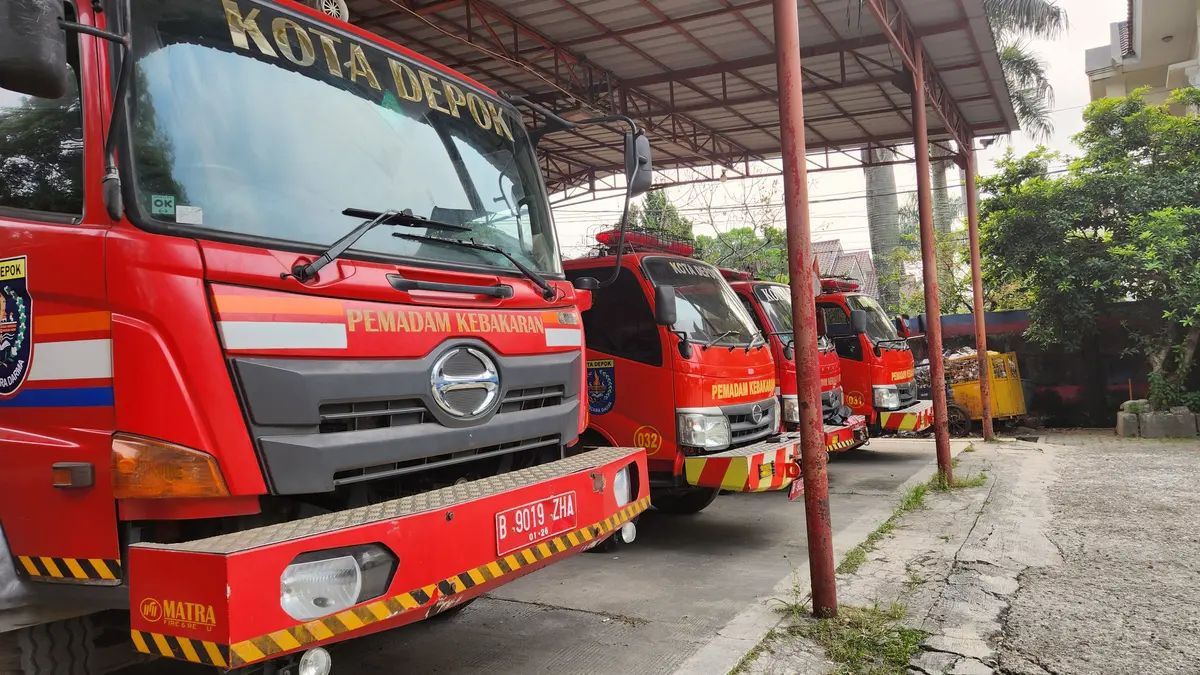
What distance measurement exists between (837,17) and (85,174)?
312 inches

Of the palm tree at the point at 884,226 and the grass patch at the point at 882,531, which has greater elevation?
the palm tree at the point at 884,226

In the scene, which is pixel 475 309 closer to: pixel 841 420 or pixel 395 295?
pixel 395 295

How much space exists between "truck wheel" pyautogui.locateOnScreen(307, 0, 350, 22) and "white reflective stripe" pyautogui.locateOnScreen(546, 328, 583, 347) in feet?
5.30

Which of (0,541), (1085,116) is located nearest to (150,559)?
(0,541)

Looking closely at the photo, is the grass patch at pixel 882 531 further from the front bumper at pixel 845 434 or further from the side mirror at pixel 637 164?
the side mirror at pixel 637 164

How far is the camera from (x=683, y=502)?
643cm

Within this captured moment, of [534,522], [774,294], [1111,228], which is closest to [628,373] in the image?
[534,522]

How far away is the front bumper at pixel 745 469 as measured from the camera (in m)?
5.11

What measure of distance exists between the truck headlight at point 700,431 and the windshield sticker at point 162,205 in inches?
147

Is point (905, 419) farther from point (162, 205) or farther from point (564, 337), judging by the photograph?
point (162, 205)

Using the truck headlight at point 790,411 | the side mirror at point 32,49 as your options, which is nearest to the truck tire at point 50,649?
the side mirror at point 32,49

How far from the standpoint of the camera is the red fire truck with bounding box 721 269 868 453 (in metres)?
7.46

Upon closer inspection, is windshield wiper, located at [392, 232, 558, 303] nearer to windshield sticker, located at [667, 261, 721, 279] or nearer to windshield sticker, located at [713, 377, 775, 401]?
windshield sticker, located at [713, 377, 775, 401]

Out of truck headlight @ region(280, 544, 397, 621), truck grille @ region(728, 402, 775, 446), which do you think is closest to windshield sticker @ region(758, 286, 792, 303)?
truck grille @ region(728, 402, 775, 446)
